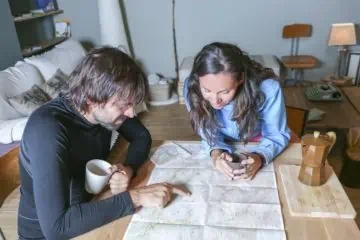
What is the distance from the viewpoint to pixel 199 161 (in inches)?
44.6

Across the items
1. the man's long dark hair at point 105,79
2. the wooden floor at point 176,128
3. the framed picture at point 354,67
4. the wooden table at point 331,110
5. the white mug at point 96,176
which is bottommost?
the wooden floor at point 176,128

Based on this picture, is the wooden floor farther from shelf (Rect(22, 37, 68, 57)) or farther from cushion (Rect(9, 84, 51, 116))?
shelf (Rect(22, 37, 68, 57))

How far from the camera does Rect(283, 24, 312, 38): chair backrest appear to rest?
3525 millimetres

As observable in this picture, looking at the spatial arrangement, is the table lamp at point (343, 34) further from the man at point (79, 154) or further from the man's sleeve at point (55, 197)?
the man's sleeve at point (55, 197)

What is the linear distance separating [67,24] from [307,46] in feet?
9.57

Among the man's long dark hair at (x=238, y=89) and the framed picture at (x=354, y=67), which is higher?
the man's long dark hair at (x=238, y=89)

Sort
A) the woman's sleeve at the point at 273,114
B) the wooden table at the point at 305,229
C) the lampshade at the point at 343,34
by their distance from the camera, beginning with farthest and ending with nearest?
1. the lampshade at the point at 343,34
2. the woman's sleeve at the point at 273,114
3. the wooden table at the point at 305,229

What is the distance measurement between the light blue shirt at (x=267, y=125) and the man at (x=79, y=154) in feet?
1.24

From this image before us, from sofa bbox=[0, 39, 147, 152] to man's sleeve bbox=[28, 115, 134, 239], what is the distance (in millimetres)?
1027

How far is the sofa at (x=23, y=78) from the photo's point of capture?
206cm

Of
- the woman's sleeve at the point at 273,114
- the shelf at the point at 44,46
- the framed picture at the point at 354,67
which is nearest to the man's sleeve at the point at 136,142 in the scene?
the woman's sleeve at the point at 273,114

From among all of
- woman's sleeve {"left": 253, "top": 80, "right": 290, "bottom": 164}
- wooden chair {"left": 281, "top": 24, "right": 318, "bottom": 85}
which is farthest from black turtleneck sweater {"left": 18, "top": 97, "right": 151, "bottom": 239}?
wooden chair {"left": 281, "top": 24, "right": 318, "bottom": 85}

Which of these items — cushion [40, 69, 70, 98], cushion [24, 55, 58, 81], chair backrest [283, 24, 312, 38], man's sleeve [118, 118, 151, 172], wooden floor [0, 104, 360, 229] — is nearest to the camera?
man's sleeve [118, 118, 151, 172]

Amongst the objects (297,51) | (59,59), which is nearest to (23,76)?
(59,59)
